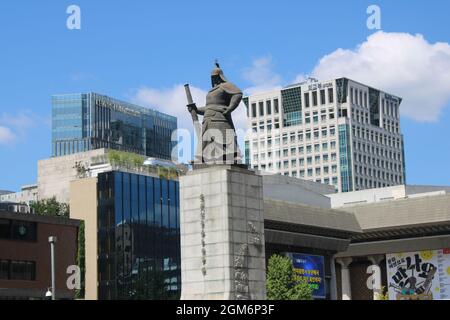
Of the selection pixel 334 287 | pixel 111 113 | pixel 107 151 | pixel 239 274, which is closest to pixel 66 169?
pixel 107 151

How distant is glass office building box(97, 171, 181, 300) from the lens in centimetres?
10712

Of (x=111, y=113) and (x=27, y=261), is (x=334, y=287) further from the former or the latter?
(x=111, y=113)

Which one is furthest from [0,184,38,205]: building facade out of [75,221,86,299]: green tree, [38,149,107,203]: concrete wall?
[75,221,86,299]: green tree

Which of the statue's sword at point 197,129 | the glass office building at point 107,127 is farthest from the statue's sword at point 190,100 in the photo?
the glass office building at point 107,127

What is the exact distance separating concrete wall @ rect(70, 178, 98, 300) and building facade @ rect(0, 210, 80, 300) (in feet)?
79.2

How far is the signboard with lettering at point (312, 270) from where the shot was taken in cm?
7906

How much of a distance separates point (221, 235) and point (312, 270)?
44526mm

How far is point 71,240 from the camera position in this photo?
8512 cm

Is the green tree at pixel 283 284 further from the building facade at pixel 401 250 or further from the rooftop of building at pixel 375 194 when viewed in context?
the rooftop of building at pixel 375 194

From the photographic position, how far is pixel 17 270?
78.4m

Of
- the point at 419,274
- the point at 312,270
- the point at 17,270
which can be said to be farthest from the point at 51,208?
the point at 419,274

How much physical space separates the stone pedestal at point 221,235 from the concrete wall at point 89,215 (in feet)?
232

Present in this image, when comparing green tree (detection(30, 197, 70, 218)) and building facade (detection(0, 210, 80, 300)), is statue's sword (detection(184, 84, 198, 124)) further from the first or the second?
green tree (detection(30, 197, 70, 218))
